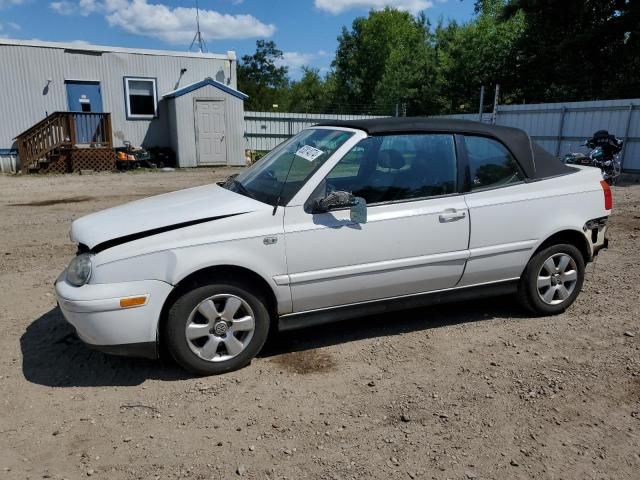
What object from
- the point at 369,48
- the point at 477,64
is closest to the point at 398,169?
the point at 477,64

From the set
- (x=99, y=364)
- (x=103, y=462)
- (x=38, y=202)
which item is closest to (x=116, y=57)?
(x=38, y=202)

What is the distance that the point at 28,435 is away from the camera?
2973 mm

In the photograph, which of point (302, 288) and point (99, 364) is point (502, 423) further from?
point (99, 364)

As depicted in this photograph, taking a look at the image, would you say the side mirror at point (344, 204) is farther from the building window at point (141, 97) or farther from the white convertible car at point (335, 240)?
the building window at point (141, 97)

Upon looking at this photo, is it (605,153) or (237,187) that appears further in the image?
(605,153)

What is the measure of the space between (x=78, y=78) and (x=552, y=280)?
1828cm

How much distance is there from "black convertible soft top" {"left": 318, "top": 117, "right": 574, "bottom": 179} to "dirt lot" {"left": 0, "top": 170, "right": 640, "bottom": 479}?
4.31 feet

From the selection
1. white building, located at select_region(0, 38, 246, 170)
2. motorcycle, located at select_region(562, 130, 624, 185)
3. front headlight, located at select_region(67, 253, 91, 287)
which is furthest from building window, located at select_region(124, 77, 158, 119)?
front headlight, located at select_region(67, 253, 91, 287)

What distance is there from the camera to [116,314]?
3.27 m

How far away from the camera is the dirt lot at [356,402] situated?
2.75 metres

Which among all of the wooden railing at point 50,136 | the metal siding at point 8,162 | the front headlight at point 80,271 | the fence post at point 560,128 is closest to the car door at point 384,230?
the front headlight at point 80,271

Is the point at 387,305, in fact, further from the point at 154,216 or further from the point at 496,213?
the point at 154,216

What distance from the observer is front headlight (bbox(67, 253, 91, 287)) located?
333 centimetres

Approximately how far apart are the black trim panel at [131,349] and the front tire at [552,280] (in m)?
3.03
